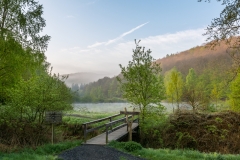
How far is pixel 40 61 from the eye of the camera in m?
11.0

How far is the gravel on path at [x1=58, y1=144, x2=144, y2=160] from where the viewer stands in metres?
7.60

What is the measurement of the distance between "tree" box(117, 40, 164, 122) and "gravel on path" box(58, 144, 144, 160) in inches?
253

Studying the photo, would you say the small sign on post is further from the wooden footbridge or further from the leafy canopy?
the leafy canopy

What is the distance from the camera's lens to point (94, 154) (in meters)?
8.10

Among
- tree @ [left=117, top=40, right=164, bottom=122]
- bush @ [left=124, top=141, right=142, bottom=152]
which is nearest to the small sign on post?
bush @ [left=124, top=141, right=142, bottom=152]

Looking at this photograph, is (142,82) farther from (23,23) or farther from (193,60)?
(193,60)

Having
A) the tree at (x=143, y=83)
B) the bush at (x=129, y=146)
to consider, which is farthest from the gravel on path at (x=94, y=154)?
the tree at (x=143, y=83)

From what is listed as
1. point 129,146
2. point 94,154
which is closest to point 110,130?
point 129,146

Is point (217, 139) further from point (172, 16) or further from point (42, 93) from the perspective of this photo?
point (172, 16)

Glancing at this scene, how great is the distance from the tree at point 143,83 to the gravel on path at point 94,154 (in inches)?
253

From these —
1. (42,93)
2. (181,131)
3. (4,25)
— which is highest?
(4,25)

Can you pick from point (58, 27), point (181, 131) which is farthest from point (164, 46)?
point (181, 131)

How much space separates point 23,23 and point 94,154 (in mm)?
6806

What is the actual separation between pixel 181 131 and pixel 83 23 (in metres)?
14.4
